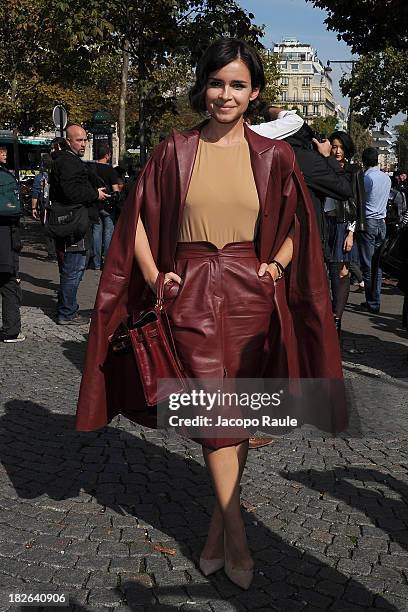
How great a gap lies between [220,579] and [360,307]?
24.6 feet

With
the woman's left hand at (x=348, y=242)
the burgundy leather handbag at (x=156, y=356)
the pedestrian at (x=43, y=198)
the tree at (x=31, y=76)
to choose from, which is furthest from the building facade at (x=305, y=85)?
the burgundy leather handbag at (x=156, y=356)

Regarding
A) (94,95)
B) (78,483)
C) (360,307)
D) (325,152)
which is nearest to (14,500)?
(78,483)

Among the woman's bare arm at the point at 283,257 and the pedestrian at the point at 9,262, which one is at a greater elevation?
the woman's bare arm at the point at 283,257

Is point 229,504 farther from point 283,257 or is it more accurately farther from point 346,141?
point 346,141

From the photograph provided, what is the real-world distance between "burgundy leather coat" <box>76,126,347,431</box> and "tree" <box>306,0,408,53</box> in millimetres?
Result: 14544

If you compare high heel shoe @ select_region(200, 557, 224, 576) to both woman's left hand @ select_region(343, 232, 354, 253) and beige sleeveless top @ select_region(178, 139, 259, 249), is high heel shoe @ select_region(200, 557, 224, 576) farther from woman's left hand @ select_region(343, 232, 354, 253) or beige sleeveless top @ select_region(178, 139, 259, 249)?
woman's left hand @ select_region(343, 232, 354, 253)

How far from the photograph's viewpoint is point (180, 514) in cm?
376

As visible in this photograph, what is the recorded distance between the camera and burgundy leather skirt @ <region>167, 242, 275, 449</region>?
2.96m

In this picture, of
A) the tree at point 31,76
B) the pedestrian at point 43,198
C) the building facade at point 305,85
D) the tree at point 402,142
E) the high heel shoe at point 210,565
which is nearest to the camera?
the high heel shoe at point 210,565

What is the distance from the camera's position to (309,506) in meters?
3.88

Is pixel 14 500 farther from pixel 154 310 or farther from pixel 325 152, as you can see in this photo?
pixel 325 152

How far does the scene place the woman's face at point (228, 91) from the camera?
2.97 metres

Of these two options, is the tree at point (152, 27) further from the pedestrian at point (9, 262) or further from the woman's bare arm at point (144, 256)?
the woman's bare arm at point (144, 256)
